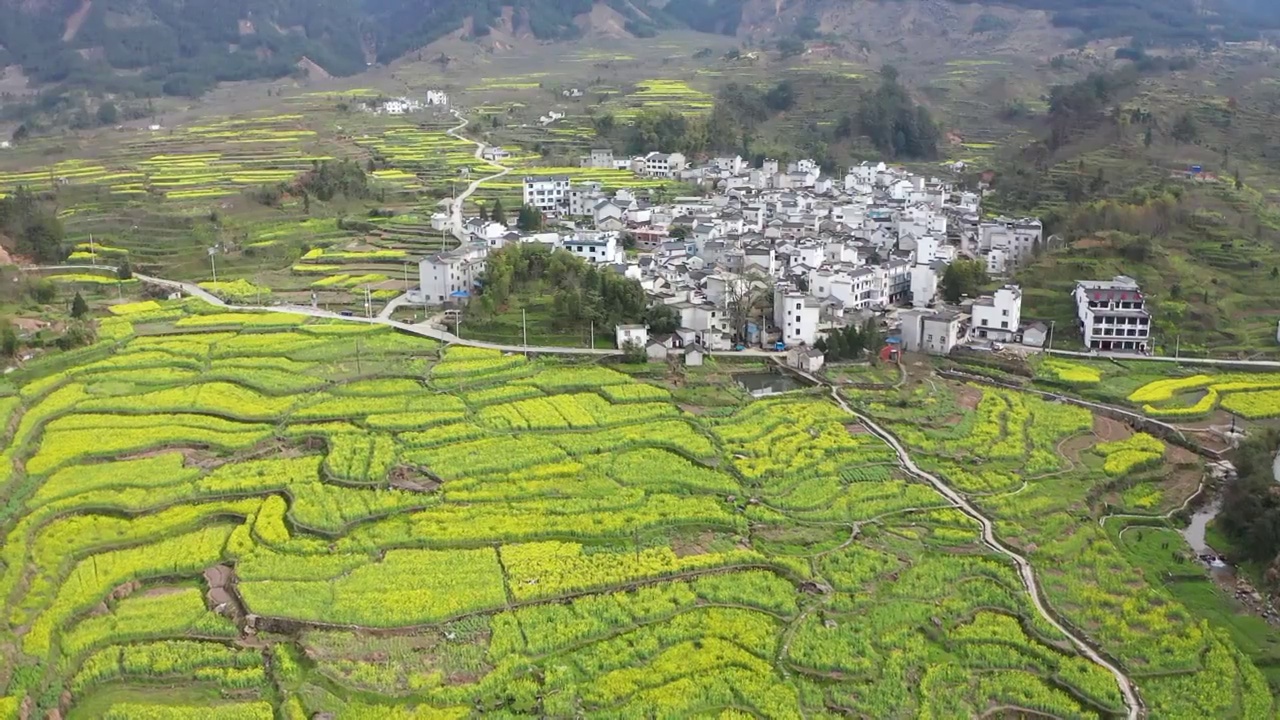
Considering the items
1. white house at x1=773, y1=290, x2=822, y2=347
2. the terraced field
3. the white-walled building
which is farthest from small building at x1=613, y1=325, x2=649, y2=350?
the white-walled building

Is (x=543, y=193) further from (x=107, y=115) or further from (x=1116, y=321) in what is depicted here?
(x=107, y=115)

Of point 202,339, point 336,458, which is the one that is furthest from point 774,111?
point 336,458

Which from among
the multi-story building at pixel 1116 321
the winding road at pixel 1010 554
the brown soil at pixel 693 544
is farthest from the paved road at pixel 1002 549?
the multi-story building at pixel 1116 321

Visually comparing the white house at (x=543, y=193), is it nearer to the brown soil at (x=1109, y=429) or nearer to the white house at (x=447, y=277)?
the white house at (x=447, y=277)

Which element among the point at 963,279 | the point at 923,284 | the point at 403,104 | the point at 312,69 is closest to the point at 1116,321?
the point at 963,279

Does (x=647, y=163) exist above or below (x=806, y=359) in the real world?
above

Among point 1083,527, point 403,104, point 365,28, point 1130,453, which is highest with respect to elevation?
point 365,28

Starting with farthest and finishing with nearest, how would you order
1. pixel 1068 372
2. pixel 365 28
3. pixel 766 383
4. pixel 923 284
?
pixel 365 28 → pixel 923 284 → pixel 1068 372 → pixel 766 383
